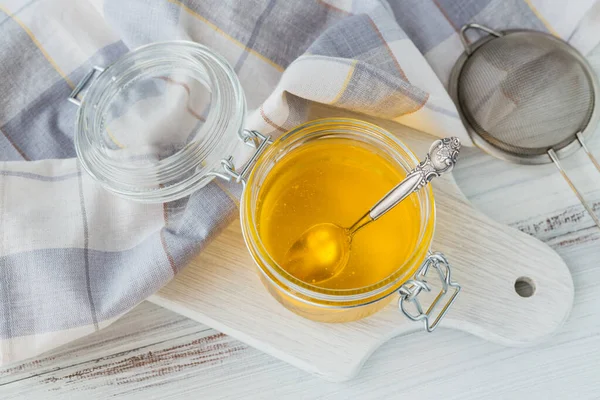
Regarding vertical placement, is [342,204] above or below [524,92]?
above

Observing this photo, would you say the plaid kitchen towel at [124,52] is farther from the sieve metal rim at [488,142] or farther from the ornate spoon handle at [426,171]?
the ornate spoon handle at [426,171]

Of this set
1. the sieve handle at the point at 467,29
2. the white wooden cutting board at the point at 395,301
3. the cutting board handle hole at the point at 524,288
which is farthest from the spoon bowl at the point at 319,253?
the sieve handle at the point at 467,29

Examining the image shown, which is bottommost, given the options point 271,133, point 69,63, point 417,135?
point 417,135

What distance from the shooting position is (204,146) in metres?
0.76

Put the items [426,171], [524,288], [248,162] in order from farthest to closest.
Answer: [524,288] < [248,162] < [426,171]

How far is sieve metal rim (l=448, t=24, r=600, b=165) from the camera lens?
0.87 m

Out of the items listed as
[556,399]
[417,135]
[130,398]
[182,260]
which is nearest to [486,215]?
[417,135]

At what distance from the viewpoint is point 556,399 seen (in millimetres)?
841

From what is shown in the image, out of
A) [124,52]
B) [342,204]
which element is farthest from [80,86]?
[342,204]

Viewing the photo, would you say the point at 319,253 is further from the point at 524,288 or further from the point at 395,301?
the point at 524,288

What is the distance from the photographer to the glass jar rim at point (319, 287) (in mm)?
639

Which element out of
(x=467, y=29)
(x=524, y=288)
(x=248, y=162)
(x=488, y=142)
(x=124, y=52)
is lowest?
(x=524, y=288)

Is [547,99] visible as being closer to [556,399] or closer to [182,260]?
[556,399]

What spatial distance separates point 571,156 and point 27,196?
28.6 inches
